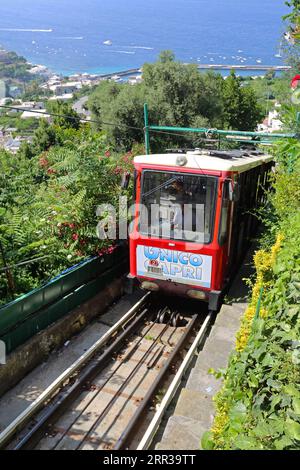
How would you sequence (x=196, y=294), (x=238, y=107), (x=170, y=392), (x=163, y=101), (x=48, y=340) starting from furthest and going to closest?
(x=238, y=107), (x=163, y=101), (x=196, y=294), (x=48, y=340), (x=170, y=392)

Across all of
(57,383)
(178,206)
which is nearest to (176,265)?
(178,206)

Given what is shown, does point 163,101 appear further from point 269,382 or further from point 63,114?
point 269,382

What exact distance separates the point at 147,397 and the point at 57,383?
1.43 meters

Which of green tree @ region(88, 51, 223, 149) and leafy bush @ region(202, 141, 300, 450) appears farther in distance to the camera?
green tree @ region(88, 51, 223, 149)

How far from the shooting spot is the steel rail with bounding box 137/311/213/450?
19.2 ft

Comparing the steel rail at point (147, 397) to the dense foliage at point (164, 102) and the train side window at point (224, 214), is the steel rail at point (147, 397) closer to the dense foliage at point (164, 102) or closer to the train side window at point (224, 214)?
the train side window at point (224, 214)

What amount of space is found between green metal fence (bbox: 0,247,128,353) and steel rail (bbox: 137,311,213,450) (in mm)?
2463

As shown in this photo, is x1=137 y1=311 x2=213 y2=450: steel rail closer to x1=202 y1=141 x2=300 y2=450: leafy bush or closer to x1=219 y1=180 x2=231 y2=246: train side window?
x1=202 y1=141 x2=300 y2=450: leafy bush

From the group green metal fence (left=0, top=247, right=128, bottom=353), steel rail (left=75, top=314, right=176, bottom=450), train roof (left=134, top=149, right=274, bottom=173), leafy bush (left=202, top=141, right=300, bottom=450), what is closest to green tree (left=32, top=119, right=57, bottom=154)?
green metal fence (left=0, top=247, right=128, bottom=353)

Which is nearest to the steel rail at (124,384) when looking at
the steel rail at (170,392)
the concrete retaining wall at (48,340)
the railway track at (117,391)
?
the railway track at (117,391)

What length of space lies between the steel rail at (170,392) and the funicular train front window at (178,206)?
1.86 metres

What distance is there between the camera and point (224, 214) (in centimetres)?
864

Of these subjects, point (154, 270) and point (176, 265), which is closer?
point (176, 265)
